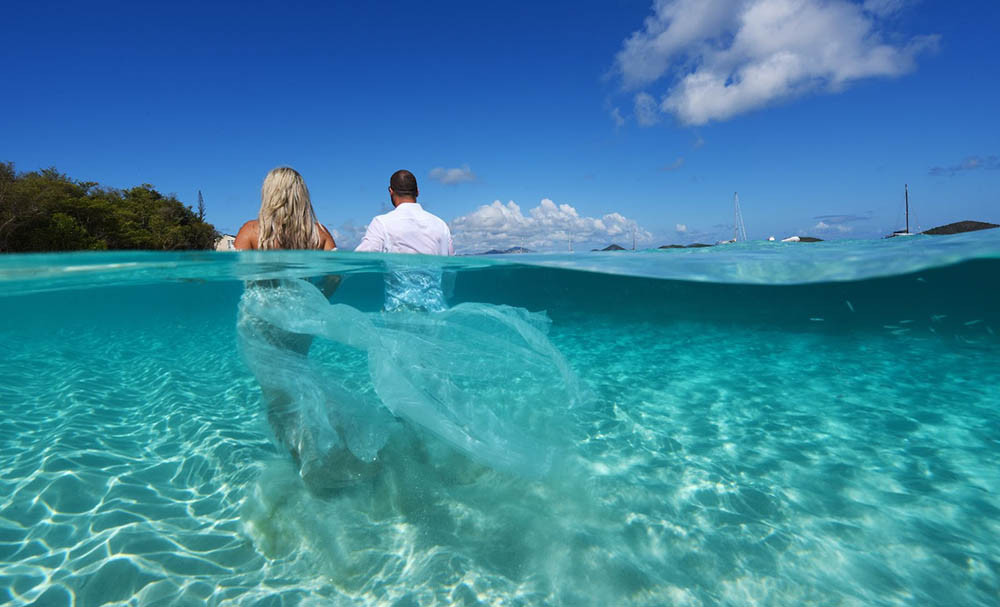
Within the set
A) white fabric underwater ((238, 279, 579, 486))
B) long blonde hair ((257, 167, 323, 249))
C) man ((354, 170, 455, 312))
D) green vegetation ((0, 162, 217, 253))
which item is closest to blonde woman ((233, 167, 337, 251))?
long blonde hair ((257, 167, 323, 249))

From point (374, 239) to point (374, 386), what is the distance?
1580 mm

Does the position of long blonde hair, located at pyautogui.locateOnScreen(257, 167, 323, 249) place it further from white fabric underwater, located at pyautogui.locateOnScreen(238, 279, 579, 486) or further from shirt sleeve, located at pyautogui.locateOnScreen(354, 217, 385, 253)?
shirt sleeve, located at pyautogui.locateOnScreen(354, 217, 385, 253)

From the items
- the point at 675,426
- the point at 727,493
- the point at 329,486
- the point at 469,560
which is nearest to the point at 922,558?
the point at 727,493

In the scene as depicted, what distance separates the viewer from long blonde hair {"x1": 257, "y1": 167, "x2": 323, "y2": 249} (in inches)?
147

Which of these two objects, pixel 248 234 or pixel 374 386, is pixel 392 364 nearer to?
pixel 374 386

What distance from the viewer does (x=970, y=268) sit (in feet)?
34.7

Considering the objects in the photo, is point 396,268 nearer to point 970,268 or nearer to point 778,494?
point 778,494

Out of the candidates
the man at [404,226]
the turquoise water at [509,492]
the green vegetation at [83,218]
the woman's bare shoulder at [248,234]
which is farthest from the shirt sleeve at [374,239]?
the green vegetation at [83,218]

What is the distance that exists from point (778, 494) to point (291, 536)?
469 cm

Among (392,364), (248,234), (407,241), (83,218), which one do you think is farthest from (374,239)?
(83,218)

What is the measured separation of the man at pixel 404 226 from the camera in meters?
4.41

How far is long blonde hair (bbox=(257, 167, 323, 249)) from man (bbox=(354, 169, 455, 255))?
0.67 m

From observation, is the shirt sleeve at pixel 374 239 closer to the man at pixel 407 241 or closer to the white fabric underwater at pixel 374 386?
the man at pixel 407 241

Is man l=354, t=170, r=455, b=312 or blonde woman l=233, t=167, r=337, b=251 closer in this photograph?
blonde woman l=233, t=167, r=337, b=251
